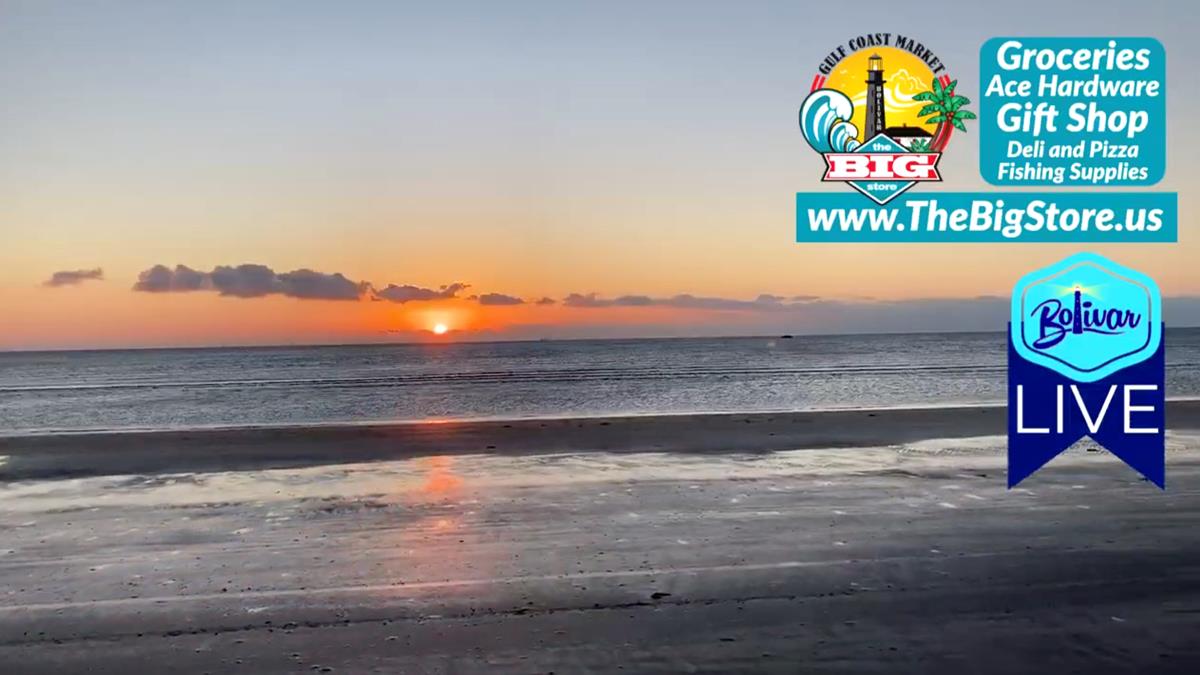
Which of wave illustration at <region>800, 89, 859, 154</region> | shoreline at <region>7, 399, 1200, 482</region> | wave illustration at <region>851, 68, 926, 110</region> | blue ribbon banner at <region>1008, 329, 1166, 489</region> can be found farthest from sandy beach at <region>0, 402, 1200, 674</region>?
wave illustration at <region>851, 68, 926, 110</region>

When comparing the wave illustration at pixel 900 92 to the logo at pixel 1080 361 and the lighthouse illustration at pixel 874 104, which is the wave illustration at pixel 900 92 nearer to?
the lighthouse illustration at pixel 874 104

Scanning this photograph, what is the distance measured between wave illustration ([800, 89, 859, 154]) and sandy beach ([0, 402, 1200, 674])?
5.43 m

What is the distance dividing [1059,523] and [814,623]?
4.90 meters

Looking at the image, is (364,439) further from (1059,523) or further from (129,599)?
(1059,523)

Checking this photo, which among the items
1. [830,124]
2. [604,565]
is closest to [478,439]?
[830,124]

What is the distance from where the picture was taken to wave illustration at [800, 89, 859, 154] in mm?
15930

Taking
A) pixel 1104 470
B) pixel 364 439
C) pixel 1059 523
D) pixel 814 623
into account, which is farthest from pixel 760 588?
pixel 364 439

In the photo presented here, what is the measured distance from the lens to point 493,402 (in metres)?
41.4

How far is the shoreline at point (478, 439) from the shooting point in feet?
56.1

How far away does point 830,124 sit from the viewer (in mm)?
15992

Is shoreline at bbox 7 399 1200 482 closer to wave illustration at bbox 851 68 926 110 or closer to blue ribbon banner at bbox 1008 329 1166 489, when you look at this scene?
blue ribbon banner at bbox 1008 329 1166 489

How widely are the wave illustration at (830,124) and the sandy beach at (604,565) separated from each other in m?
5.43

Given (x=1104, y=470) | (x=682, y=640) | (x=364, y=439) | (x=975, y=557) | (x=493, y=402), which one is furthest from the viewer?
(x=493, y=402)

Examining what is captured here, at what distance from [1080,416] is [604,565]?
1144 centimetres
